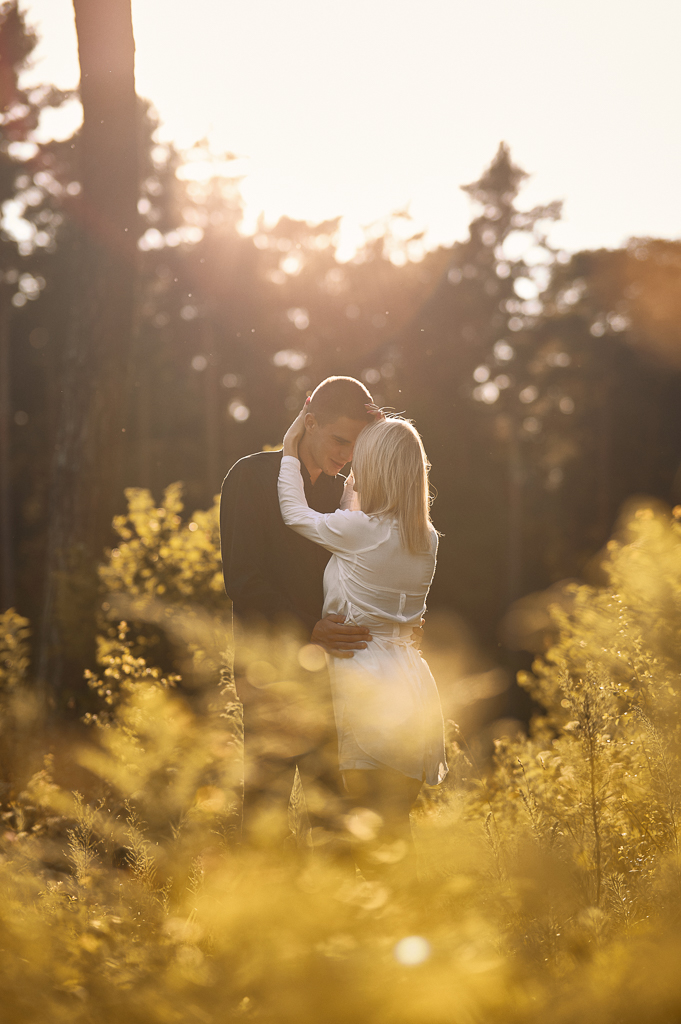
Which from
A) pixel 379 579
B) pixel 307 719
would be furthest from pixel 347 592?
pixel 307 719

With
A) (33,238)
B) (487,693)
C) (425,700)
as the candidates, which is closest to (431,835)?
(487,693)

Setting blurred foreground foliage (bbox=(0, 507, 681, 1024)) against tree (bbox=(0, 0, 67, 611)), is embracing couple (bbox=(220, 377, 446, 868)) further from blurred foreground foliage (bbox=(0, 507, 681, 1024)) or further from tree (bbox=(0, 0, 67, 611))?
tree (bbox=(0, 0, 67, 611))

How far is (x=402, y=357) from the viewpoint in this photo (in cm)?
2034

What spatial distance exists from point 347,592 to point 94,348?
4.60m

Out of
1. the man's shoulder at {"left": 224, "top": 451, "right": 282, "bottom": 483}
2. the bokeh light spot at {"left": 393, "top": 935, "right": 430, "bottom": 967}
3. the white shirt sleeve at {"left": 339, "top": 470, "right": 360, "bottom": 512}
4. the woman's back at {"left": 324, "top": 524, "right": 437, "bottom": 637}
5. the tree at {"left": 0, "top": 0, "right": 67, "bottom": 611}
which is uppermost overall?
the tree at {"left": 0, "top": 0, "right": 67, "bottom": 611}

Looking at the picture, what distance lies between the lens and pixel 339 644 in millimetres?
2658

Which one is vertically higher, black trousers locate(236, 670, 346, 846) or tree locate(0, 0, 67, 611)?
tree locate(0, 0, 67, 611)

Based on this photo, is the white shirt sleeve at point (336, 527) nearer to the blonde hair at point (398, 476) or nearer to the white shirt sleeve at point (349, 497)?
the blonde hair at point (398, 476)

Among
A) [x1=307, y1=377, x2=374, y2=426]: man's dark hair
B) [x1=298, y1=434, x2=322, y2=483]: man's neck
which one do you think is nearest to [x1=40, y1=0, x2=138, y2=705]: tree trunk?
[x1=298, y1=434, x2=322, y2=483]: man's neck

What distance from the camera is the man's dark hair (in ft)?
9.80

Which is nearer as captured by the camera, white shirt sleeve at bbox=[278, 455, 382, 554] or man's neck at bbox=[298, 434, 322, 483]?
white shirt sleeve at bbox=[278, 455, 382, 554]

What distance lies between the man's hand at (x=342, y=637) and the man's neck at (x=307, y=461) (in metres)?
0.81

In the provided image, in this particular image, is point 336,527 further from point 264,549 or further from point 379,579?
point 264,549

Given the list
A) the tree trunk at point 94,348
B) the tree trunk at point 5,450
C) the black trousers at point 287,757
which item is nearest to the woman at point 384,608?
the black trousers at point 287,757
